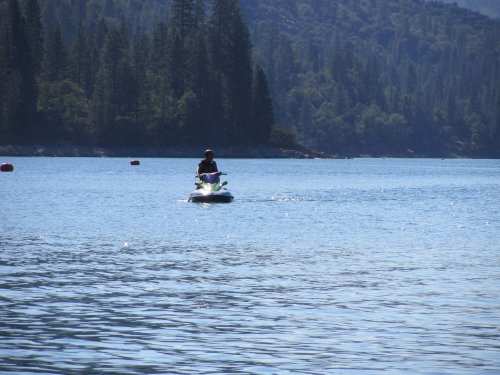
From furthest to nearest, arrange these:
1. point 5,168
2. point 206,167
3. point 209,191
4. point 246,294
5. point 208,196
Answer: point 5,168
point 208,196
point 209,191
point 206,167
point 246,294

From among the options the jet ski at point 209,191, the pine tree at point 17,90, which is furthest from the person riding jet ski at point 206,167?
the pine tree at point 17,90

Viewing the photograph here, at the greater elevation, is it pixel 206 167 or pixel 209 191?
pixel 206 167

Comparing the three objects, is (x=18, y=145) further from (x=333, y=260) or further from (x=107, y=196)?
(x=333, y=260)

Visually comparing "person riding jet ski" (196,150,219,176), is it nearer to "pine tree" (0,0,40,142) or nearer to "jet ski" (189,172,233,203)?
"jet ski" (189,172,233,203)

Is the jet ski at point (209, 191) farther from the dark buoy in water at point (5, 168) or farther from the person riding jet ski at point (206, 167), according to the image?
the dark buoy in water at point (5, 168)

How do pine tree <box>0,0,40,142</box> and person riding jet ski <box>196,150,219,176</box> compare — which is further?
pine tree <box>0,0,40,142</box>

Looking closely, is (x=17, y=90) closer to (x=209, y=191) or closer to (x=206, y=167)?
(x=209, y=191)

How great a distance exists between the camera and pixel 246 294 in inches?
998

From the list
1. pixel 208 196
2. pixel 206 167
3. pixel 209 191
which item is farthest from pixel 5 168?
pixel 206 167

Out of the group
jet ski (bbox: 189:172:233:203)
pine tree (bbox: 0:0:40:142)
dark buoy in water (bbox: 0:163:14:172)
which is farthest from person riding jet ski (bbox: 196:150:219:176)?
pine tree (bbox: 0:0:40:142)

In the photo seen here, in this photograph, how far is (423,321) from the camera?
854 inches

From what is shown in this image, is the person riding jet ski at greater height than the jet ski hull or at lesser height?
greater

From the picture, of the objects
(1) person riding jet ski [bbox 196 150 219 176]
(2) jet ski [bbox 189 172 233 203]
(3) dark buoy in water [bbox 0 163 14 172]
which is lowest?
(3) dark buoy in water [bbox 0 163 14 172]

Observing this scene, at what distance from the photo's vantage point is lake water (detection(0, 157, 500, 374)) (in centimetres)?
1784
